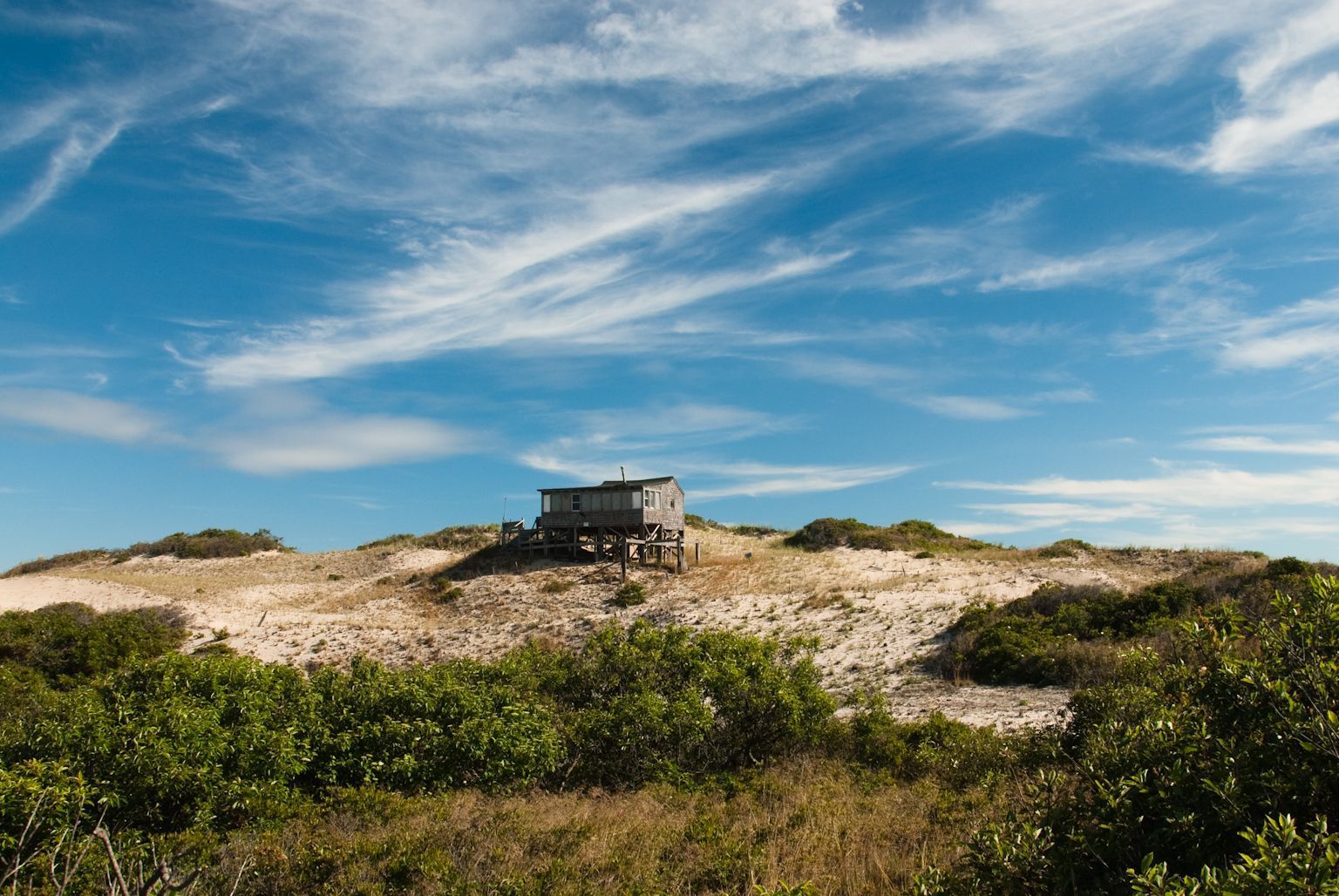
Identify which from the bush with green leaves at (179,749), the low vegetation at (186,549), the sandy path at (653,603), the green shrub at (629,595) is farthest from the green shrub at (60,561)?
the bush with green leaves at (179,749)

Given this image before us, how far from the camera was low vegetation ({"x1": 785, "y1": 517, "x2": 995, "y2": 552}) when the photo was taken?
46.6 meters

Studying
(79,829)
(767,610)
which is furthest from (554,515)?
(79,829)

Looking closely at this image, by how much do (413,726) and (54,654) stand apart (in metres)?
22.4

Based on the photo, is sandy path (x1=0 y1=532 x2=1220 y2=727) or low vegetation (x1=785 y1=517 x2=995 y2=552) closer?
sandy path (x1=0 y1=532 x2=1220 y2=727)

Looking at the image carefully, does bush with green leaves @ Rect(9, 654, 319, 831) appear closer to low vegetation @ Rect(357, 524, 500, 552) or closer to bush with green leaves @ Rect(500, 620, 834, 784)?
bush with green leaves @ Rect(500, 620, 834, 784)

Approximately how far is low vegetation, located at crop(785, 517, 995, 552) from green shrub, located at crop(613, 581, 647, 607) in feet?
42.0

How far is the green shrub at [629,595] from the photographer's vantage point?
3894 centimetres

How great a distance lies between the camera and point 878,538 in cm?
4719

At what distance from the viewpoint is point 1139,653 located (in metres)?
10.4

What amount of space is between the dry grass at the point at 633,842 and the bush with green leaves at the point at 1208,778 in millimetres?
2055

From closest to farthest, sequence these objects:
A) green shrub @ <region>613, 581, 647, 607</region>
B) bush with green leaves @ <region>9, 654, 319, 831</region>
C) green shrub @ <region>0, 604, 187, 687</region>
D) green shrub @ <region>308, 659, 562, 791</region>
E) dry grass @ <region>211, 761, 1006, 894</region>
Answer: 1. dry grass @ <region>211, 761, 1006, 894</region>
2. bush with green leaves @ <region>9, 654, 319, 831</region>
3. green shrub @ <region>308, 659, 562, 791</region>
4. green shrub @ <region>0, 604, 187, 687</region>
5. green shrub @ <region>613, 581, 647, 607</region>

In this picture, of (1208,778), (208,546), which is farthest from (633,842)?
(208,546)

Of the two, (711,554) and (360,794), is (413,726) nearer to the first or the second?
(360,794)

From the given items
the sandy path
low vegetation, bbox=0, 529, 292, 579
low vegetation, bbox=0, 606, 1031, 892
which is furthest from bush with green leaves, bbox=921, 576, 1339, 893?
low vegetation, bbox=0, 529, 292, 579
